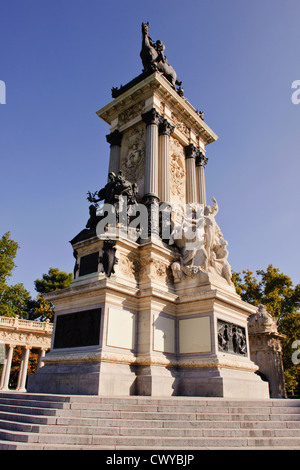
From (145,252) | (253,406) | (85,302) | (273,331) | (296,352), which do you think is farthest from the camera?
(296,352)

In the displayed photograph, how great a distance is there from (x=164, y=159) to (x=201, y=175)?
3.77m

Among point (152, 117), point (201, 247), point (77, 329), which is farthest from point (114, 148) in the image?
point (77, 329)

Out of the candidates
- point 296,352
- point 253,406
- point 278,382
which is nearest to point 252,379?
point 253,406

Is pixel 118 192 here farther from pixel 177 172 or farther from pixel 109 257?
pixel 177 172

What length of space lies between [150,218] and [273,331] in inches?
517

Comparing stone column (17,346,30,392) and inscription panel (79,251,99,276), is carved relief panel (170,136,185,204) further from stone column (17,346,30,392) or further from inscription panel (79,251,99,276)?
stone column (17,346,30,392)

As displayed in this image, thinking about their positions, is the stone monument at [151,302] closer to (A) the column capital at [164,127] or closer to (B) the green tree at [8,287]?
→ (A) the column capital at [164,127]

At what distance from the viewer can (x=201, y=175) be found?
1927cm

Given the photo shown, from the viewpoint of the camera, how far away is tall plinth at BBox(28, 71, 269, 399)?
35.0ft

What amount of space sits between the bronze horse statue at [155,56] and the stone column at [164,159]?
407 centimetres
